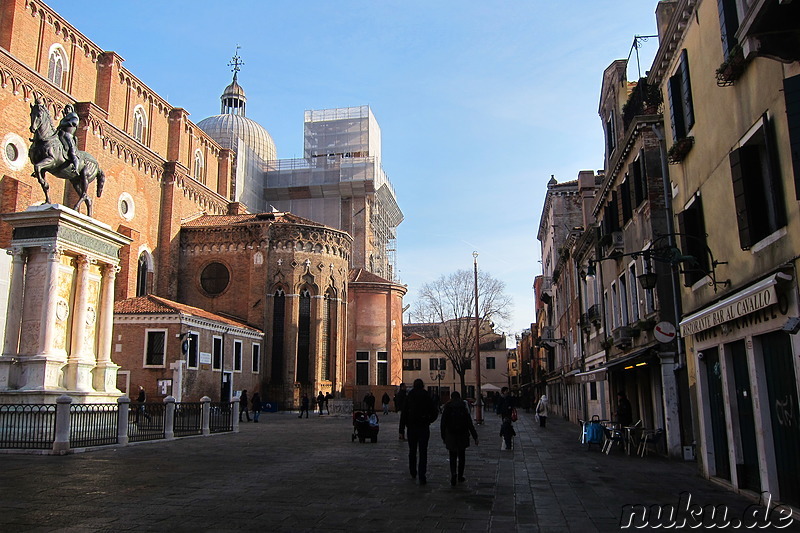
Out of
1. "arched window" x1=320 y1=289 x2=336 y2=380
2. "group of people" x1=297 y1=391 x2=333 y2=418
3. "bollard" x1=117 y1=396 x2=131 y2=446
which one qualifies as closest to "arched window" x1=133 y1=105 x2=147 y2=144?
"arched window" x1=320 y1=289 x2=336 y2=380

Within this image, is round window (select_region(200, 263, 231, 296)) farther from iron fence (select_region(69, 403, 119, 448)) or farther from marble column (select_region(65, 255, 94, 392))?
iron fence (select_region(69, 403, 119, 448))

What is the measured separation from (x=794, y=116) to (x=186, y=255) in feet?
128

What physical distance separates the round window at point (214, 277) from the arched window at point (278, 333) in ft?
11.9

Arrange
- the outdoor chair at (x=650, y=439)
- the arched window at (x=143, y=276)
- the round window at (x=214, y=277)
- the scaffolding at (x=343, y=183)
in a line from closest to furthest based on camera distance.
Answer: the outdoor chair at (x=650, y=439) → the arched window at (x=143, y=276) → the round window at (x=214, y=277) → the scaffolding at (x=343, y=183)

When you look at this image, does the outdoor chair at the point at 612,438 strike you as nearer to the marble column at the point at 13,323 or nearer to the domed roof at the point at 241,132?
the marble column at the point at 13,323

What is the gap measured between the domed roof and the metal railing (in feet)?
141

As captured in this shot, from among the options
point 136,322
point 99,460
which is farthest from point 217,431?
point 136,322

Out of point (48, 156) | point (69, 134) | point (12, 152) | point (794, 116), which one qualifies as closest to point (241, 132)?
point (12, 152)

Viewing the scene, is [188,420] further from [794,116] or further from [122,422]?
[794,116]

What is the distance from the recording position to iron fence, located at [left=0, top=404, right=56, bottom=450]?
14.2 meters

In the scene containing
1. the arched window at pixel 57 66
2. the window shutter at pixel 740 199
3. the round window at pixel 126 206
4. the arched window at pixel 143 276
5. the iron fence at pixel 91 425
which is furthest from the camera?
the arched window at pixel 143 276

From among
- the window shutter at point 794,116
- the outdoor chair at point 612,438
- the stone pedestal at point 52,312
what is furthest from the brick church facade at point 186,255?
the window shutter at point 794,116

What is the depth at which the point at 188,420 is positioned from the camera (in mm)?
19719

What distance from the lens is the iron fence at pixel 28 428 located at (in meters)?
14.2
